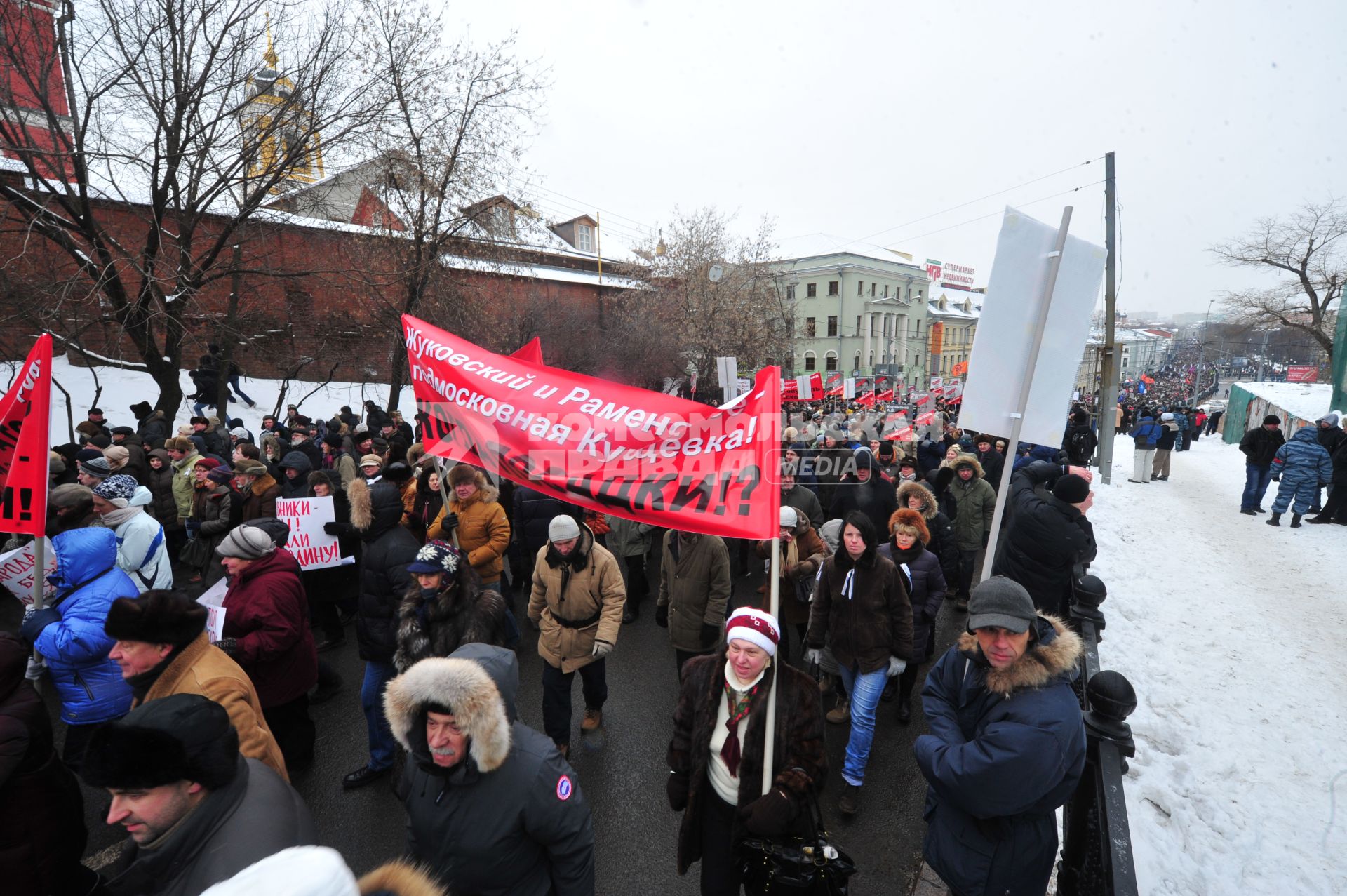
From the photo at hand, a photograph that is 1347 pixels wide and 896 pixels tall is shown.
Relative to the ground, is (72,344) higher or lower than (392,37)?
lower

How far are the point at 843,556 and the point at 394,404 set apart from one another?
16.5m

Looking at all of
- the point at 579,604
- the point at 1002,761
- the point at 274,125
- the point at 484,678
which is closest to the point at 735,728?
the point at 1002,761

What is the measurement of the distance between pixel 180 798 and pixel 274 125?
12.9m

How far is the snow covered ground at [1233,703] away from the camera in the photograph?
345 cm

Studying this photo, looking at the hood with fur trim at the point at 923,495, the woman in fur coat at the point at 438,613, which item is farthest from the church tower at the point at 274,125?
the hood with fur trim at the point at 923,495

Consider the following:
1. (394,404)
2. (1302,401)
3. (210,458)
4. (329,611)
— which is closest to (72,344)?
(210,458)

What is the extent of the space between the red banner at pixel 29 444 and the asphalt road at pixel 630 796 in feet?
6.13

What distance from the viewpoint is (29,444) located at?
3.52 meters

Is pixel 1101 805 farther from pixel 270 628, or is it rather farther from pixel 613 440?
pixel 270 628

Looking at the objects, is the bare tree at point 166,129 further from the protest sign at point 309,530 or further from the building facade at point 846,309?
the building facade at point 846,309

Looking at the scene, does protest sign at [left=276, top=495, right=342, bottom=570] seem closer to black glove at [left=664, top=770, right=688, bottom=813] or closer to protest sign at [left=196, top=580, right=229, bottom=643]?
protest sign at [left=196, top=580, right=229, bottom=643]

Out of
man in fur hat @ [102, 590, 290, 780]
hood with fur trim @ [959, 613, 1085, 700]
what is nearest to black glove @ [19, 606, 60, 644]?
man in fur hat @ [102, 590, 290, 780]

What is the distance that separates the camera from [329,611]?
5.86 metres

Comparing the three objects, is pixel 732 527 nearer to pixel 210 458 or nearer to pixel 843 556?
pixel 843 556
